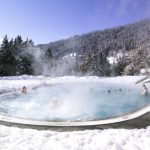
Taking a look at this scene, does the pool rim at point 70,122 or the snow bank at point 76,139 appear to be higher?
the pool rim at point 70,122

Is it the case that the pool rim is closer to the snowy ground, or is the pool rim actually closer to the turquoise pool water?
the snowy ground

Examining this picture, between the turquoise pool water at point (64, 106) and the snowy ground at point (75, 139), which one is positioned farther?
the turquoise pool water at point (64, 106)

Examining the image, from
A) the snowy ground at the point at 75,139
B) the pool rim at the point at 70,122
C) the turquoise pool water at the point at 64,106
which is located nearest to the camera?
the snowy ground at the point at 75,139

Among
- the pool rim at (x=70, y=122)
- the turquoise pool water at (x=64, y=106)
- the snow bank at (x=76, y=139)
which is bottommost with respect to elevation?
the turquoise pool water at (x=64, y=106)

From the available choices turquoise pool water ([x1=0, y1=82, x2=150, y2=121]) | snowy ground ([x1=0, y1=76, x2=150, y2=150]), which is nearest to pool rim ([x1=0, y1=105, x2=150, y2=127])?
snowy ground ([x1=0, y1=76, x2=150, y2=150])

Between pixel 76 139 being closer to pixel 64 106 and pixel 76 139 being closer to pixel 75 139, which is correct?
pixel 75 139

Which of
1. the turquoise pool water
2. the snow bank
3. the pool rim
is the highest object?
the pool rim

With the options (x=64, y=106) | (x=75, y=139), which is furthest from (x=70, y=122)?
(x=64, y=106)

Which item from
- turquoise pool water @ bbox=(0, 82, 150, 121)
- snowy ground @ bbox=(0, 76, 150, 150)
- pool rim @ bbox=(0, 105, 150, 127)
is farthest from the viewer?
turquoise pool water @ bbox=(0, 82, 150, 121)

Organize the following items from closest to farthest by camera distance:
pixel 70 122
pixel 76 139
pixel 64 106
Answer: pixel 76 139
pixel 70 122
pixel 64 106

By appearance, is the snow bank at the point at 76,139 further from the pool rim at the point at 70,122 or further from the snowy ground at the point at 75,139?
the pool rim at the point at 70,122

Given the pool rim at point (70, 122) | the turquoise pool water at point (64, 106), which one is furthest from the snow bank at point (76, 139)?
the turquoise pool water at point (64, 106)

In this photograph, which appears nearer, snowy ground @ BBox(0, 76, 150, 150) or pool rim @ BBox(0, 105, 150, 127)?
snowy ground @ BBox(0, 76, 150, 150)

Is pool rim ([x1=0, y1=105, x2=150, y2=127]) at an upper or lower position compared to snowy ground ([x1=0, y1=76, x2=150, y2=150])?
upper
